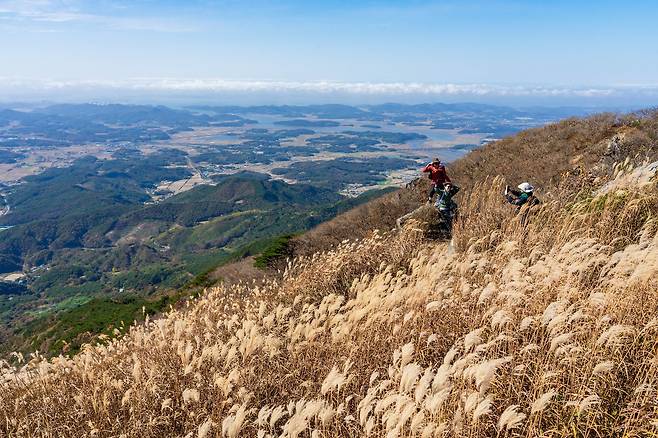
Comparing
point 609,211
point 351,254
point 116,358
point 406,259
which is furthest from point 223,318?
point 609,211

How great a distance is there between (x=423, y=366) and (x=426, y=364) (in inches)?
2.3

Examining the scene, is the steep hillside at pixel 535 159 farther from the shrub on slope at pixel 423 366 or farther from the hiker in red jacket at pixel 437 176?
A: the shrub on slope at pixel 423 366

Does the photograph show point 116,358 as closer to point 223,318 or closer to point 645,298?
point 223,318

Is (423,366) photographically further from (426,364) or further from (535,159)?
(535,159)

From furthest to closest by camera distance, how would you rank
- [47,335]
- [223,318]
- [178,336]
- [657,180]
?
[47,335] → [657,180] → [223,318] → [178,336]

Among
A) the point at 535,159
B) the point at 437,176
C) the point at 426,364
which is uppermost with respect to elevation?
the point at 535,159

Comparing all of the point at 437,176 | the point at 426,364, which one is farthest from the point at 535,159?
the point at 426,364

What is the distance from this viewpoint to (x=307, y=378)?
15.6ft

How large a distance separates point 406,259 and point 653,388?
210 inches

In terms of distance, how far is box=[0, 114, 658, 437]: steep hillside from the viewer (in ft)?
10.5

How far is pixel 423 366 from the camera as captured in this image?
4.47 m

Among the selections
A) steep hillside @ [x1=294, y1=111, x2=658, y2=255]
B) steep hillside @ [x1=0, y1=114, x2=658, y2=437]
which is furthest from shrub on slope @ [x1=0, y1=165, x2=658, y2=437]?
steep hillside @ [x1=294, y1=111, x2=658, y2=255]

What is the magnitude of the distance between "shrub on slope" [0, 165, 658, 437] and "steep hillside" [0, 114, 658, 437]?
0.02 metres

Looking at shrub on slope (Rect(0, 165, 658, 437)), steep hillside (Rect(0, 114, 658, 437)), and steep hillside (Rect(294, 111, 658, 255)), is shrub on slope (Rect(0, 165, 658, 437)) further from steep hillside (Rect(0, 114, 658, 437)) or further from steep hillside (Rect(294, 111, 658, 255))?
steep hillside (Rect(294, 111, 658, 255))
